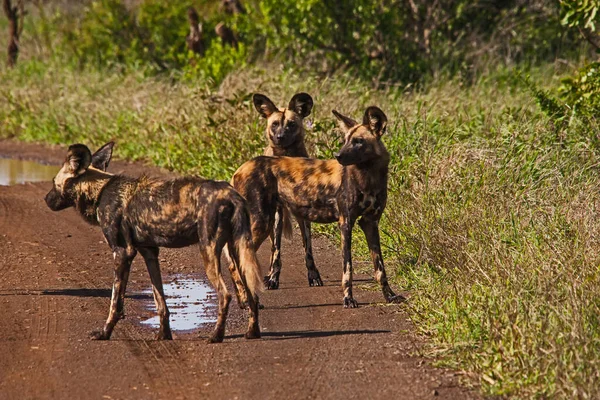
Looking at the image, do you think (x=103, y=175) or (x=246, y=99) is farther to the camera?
(x=246, y=99)

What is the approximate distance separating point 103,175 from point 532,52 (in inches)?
427

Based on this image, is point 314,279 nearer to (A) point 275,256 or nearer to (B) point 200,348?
(A) point 275,256

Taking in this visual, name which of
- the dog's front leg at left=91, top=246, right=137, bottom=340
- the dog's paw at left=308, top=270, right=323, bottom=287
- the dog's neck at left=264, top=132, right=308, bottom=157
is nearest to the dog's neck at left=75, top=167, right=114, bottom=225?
the dog's front leg at left=91, top=246, right=137, bottom=340

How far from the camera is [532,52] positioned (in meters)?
15.7

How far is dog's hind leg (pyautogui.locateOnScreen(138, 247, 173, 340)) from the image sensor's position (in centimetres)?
562

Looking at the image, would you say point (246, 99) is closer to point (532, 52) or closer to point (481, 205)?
point (481, 205)

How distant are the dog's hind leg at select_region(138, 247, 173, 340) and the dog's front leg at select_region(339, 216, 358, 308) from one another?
3.72ft

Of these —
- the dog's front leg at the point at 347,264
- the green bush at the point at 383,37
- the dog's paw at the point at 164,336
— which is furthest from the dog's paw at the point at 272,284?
the green bush at the point at 383,37

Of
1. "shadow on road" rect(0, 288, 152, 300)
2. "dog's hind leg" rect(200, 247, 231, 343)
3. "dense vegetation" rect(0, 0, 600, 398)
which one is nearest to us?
"dense vegetation" rect(0, 0, 600, 398)

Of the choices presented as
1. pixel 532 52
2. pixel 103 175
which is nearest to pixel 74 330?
pixel 103 175

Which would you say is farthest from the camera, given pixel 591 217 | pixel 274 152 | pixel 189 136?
pixel 189 136

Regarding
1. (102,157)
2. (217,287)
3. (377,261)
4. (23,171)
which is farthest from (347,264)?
(23,171)

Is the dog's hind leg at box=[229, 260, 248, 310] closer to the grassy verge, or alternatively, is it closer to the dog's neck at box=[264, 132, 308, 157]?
the grassy verge

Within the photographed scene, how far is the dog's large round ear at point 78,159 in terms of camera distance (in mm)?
5938
